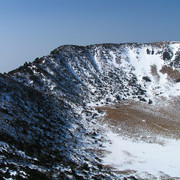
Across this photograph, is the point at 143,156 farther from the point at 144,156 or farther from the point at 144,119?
the point at 144,119

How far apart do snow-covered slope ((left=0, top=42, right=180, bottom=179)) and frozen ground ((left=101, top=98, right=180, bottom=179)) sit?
300 centimetres

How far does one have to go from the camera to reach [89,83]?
67500 millimetres

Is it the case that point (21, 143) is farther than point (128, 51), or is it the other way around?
point (128, 51)

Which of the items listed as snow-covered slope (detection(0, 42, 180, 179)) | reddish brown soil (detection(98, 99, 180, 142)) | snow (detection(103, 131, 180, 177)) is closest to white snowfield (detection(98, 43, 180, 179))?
snow (detection(103, 131, 180, 177))

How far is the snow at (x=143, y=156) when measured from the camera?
26719mm

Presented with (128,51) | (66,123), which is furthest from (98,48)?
(66,123)

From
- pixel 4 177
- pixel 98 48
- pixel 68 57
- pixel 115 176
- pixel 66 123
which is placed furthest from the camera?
pixel 98 48

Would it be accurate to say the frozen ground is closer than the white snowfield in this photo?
No

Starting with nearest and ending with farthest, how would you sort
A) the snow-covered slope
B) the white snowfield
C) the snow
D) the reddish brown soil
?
the snow-covered slope
the white snowfield
the snow
the reddish brown soil

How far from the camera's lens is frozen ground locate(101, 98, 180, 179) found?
2674cm

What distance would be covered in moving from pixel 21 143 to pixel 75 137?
11521 mm

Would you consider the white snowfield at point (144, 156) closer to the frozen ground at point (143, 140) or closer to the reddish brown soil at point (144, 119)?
the frozen ground at point (143, 140)

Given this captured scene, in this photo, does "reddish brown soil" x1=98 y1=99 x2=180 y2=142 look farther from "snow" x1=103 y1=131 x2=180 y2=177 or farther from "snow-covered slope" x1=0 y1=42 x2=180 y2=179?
"snow-covered slope" x1=0 y1=42 x2=180 y2=179

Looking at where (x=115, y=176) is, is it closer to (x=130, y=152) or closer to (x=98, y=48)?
(x=130, y=152)
